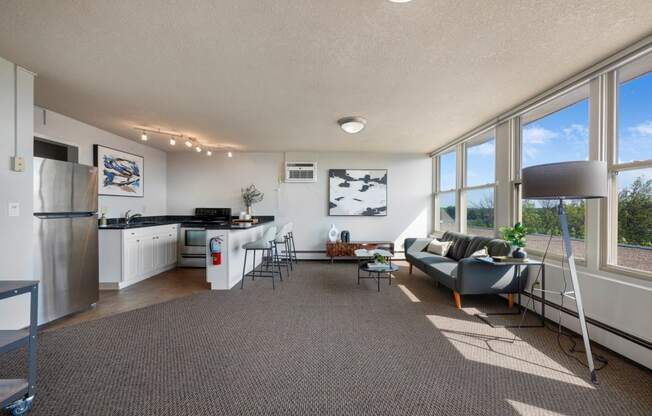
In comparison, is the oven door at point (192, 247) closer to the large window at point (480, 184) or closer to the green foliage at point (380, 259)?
the green foliage at point (380, 259)

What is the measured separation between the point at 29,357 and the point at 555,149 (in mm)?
4897

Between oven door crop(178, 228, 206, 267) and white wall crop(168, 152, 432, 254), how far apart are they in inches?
39.0

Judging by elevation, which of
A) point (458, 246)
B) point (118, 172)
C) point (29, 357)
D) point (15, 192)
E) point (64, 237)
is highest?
point (118, 172)

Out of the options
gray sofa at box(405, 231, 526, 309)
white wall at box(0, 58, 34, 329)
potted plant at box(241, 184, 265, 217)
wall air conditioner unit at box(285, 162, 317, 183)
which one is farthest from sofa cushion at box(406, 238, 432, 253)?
white wall at box(0, 58, 34, 329)

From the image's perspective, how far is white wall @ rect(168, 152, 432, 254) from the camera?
5992 millimetres

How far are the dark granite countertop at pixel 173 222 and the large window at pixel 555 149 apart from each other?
3988 mm

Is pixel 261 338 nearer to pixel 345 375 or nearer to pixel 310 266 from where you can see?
pixel 345 375

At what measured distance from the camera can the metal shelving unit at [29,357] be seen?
1474 mm

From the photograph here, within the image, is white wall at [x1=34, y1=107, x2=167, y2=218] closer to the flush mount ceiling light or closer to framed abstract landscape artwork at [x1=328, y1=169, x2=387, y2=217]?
framed abstract landscape artwork at [x1=328, y1=169, x2=387, y2=217]

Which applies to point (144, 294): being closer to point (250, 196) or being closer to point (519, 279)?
point (250, 196)

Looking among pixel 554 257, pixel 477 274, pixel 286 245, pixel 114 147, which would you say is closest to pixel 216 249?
pixel 286 245

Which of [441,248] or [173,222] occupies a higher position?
[173,222]

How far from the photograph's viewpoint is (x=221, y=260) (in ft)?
12.8

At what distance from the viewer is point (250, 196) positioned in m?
5.90
